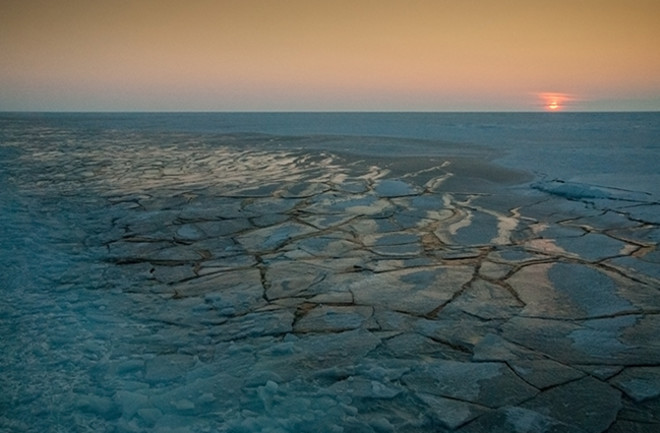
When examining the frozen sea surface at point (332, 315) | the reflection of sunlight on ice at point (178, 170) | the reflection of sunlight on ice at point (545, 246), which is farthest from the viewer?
the reflection of sunlight on ice at point (178, 170)

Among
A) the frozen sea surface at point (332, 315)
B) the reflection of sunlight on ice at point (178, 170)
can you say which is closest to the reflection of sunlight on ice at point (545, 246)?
the frozen sea surface at point (332, 315)

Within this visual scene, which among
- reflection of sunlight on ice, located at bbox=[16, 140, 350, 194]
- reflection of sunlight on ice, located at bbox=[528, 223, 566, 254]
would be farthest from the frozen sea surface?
reflection of sunlight on ice, located at bbox=[16, 140, 350, 194]

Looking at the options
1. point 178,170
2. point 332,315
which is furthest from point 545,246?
point 178,170

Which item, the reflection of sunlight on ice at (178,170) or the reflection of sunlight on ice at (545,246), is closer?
the reflection of sunlight on ice at (545,246)

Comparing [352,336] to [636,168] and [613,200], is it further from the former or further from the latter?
[636,168]

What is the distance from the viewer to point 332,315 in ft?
7.54

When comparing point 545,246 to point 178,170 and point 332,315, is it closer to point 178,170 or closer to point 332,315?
point 332,315

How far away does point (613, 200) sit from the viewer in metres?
4.86

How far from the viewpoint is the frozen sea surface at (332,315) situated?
158 cm

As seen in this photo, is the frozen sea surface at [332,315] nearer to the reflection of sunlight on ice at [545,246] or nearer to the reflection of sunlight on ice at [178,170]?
the reflection of sunlight on ice at [545,246]

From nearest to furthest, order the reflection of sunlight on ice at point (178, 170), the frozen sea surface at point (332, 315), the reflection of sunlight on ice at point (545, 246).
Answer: the frozen sea surface at point (332, 315)
the reflection of sunlight on ice at point (545, 246)
the reflection of sunlight on ice at point (178, 170)

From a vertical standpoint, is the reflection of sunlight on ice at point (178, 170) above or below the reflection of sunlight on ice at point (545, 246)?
above

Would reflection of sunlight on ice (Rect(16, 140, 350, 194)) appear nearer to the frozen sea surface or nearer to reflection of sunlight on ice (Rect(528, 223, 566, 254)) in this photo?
the frozen sea surface

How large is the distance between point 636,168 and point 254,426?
8.00 m
